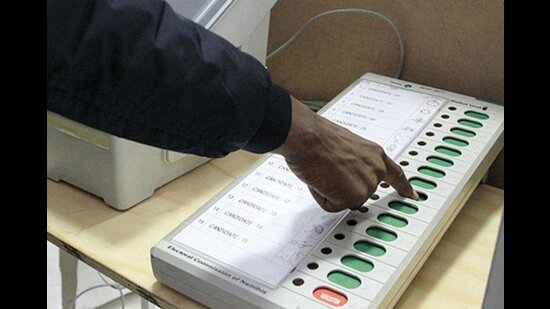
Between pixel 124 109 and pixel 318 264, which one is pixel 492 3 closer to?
pixel 318 264

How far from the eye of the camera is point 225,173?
922 millimetres

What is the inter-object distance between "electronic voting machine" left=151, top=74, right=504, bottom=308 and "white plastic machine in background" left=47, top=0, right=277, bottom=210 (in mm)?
119

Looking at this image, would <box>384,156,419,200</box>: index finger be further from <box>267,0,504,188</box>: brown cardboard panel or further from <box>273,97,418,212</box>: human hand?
<box>267,0,504,188</box>: brown cardboard panel

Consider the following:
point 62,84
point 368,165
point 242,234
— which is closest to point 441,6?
point 368,165

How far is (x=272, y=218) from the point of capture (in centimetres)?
72

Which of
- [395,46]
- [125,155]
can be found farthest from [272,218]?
[395,46]

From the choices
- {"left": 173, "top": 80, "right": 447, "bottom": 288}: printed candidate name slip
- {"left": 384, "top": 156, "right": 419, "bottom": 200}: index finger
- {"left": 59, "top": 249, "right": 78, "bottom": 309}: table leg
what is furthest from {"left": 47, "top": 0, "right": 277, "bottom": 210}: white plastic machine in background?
{"left": 59, "top": 249, "right": 78, "bottom": 309}: table leg

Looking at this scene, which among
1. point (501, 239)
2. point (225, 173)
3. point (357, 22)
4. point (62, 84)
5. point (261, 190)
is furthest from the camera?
point (357, 22)

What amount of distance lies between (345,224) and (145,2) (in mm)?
321

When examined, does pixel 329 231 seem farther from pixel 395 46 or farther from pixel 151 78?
pixel 395 46

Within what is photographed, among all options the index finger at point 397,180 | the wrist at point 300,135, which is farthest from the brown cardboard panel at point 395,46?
the wrist at point 300,135

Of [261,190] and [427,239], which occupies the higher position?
[427,239]

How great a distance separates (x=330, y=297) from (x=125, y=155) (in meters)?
0.31

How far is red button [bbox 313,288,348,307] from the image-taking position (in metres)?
0.61
